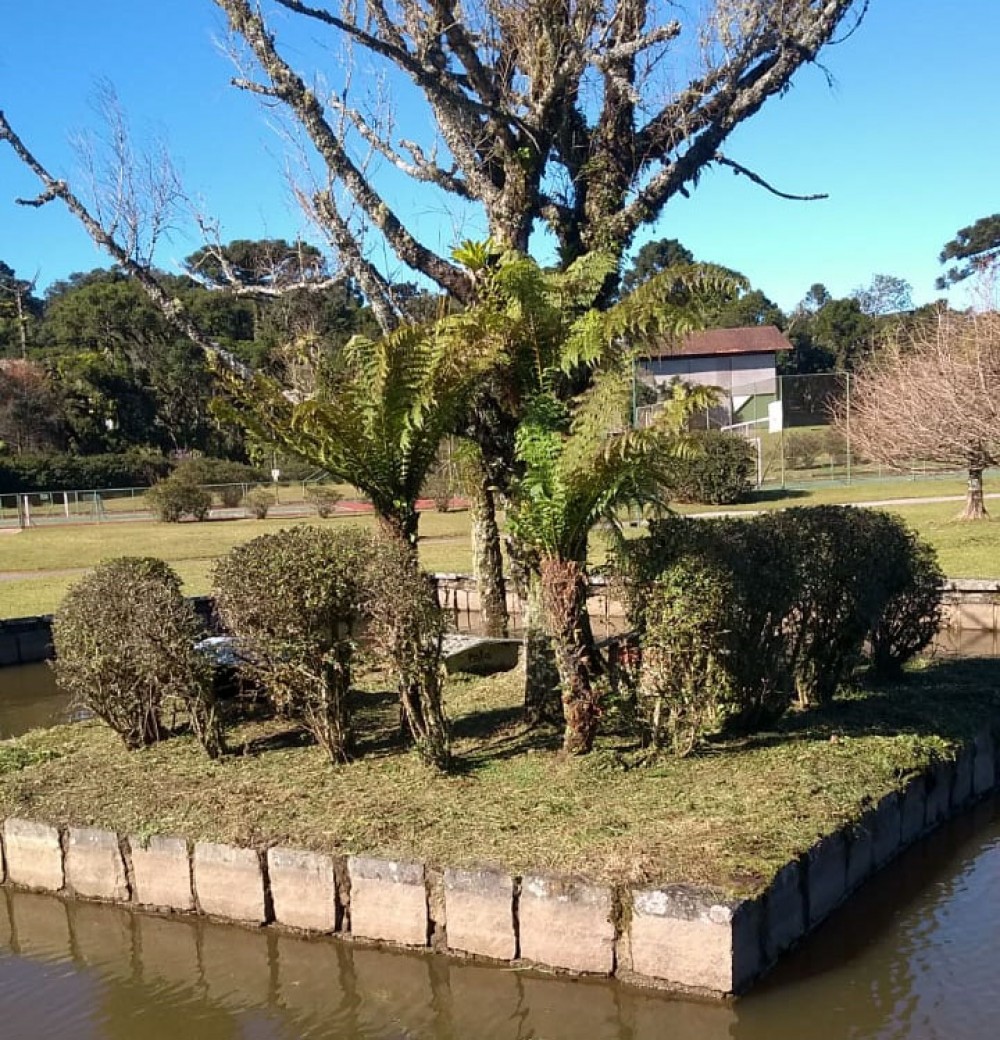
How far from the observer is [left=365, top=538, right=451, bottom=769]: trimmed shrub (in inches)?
247

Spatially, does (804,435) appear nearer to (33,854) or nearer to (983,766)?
(983,766)

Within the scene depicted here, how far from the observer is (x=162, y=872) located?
228 inches

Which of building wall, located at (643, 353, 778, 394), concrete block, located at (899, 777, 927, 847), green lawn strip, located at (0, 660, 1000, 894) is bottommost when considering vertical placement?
concrete block, located at (899, 777, 927, 847)

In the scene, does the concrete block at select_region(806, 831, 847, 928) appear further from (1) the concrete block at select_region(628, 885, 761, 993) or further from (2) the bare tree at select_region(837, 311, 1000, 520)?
(2) the bare tree at select_region(837, 311, 1000, 520)

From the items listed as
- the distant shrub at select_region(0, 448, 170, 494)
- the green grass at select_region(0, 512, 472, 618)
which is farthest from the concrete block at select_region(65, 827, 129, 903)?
the distant shrub at select_region(0, 448, 170, 494)

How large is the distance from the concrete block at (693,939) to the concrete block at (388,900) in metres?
1.06

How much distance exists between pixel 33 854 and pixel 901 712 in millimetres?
5715

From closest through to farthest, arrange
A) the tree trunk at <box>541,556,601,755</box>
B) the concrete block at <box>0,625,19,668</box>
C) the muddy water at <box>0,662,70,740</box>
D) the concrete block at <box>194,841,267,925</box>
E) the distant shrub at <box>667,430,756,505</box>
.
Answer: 1. the concrete block at <box>194,841,267,925</box>
2. the tree trunk at <box>541,556,601,755</box>
3. the muddy water at <box>0,662,70,740</box>
4. the concrete block at <box>0,625,19,668</box>
5. the distant shrub at <box>667,430,756,505</box>

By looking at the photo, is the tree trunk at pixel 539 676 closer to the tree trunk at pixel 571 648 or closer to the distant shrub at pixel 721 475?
the tree trunk at pixel 571 648

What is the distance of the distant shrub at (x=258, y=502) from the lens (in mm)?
37469

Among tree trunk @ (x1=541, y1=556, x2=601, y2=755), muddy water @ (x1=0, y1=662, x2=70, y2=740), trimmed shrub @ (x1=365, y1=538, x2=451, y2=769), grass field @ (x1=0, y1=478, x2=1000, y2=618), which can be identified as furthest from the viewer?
grass field @ (x1=0, y1=478, x2=1000, y2=618)

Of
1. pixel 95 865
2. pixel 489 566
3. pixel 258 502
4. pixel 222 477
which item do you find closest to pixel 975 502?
pixel 489 566

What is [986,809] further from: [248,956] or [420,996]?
[248,956]

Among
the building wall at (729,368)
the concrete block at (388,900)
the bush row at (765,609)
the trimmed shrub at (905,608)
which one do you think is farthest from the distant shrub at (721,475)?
the building wall at (729,368)
